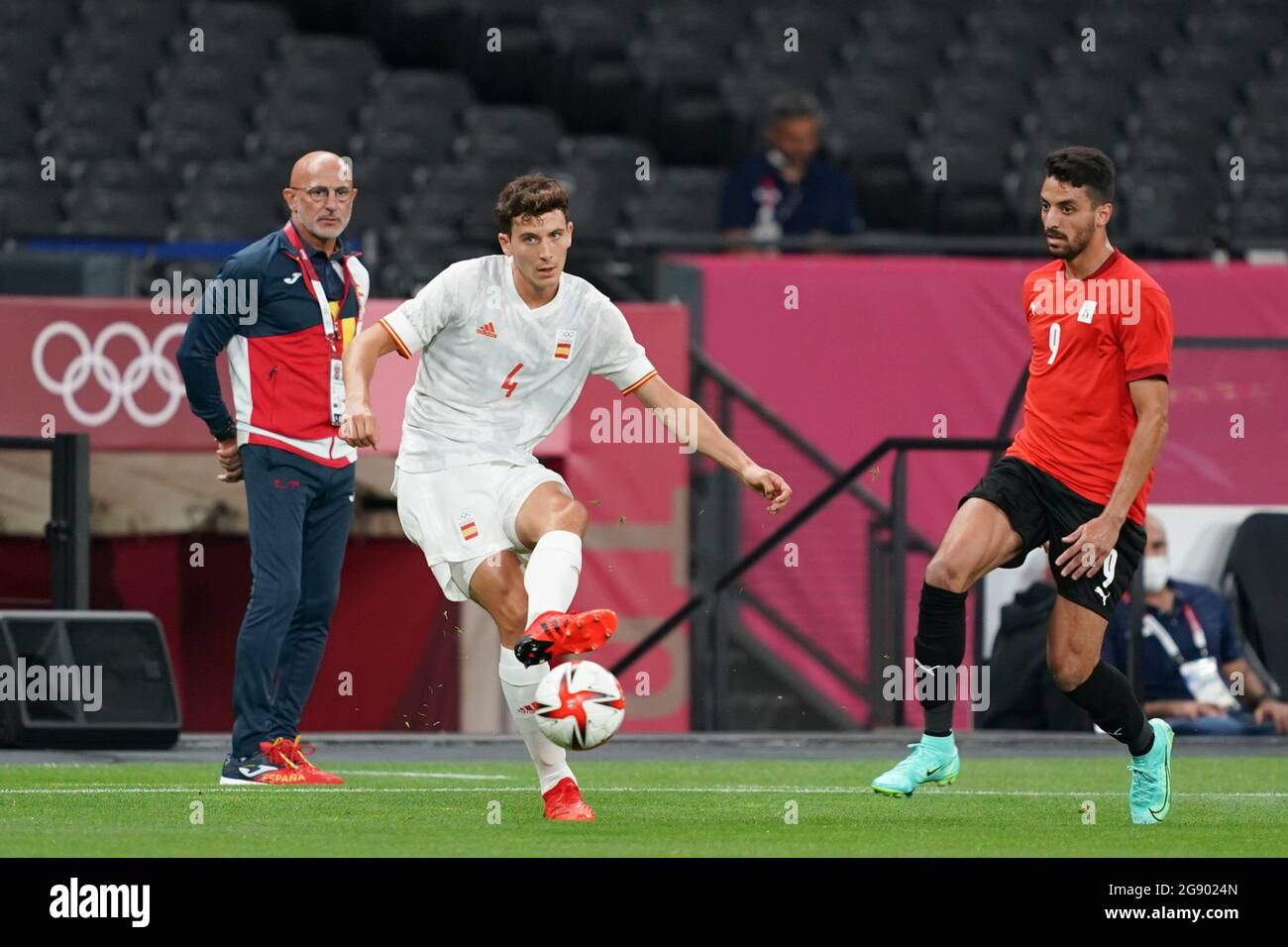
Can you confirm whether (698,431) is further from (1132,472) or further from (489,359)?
(1132,472)

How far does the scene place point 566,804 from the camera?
7527 mm

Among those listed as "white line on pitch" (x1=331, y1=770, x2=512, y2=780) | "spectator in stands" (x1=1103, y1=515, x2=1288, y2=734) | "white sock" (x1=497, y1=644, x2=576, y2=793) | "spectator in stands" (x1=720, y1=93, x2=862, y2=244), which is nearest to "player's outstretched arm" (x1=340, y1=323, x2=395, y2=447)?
"white sock" (x1=497, y1=644, x2=576, y2=793)

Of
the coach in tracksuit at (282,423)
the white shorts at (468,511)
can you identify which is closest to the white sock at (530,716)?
the white shorts at (468,511)

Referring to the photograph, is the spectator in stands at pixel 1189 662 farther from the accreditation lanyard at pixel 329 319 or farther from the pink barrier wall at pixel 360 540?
the accreditation lanyard at pixel 329 319

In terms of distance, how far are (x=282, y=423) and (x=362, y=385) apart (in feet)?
5.76

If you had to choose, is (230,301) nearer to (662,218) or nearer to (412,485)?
(412,485)

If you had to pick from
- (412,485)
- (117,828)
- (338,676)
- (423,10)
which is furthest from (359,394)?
(423,10)

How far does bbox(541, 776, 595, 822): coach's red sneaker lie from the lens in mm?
7492

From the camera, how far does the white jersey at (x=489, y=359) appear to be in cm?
752

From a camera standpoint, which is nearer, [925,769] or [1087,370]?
[1087,370]

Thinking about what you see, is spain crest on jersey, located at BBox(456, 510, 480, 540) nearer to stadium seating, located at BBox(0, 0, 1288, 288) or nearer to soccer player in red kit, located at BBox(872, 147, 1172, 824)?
soccer player in red kit, located at BBox(872, 147, 1172, 824)

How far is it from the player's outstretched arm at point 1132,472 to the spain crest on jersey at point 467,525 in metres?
1.87

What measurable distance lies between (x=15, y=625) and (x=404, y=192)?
687 centimetres

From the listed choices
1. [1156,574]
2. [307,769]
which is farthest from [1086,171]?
[1156,574]
